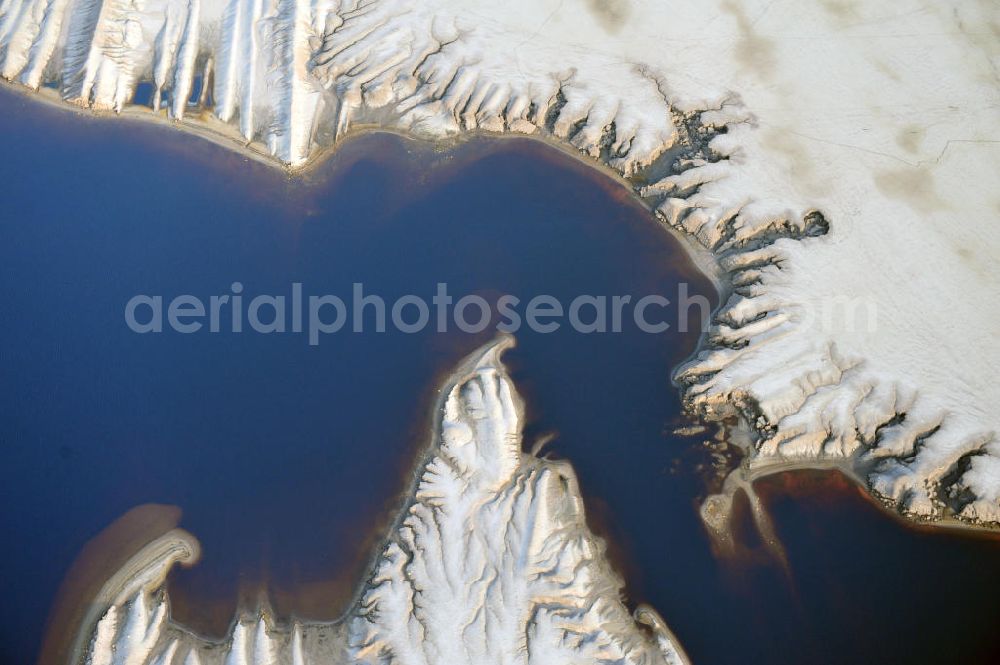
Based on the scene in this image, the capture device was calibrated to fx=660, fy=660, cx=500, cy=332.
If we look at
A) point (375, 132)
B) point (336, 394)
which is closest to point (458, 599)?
point (336, 394)

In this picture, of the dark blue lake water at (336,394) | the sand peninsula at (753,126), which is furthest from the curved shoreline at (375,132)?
the dark blue lake water at (336,394)

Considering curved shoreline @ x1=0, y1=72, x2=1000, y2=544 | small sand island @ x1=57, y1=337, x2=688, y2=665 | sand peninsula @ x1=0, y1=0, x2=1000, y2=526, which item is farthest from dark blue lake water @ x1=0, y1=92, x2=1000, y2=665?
sand peninsula @ x1=0, y1=0, x2=1000, y2=526

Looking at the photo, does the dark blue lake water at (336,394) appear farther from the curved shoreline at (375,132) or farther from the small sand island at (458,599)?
the small sand island at (458,599)

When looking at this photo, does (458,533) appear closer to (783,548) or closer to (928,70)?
(783,548)

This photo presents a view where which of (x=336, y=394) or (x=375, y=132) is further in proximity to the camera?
(x=375, y=132)

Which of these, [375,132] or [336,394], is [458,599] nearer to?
[336,394]

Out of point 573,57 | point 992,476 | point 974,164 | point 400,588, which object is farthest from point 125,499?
point 974,164
